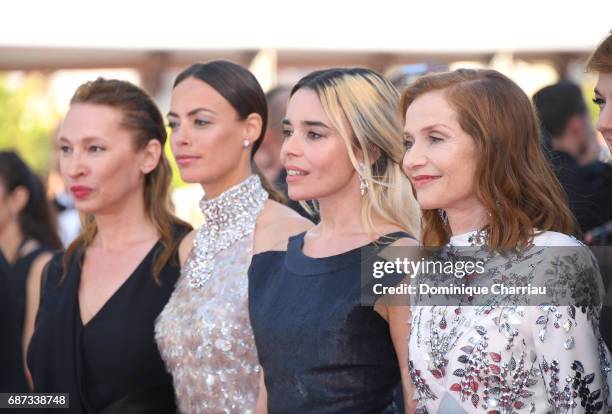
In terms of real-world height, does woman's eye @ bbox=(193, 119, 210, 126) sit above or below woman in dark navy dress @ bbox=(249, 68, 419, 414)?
above

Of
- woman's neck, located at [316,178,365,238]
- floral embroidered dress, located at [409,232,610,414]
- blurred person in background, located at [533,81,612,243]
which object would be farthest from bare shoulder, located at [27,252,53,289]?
floral embroidered dress, located at [409,232,610,414]

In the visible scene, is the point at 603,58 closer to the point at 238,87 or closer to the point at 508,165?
the point at 508,165

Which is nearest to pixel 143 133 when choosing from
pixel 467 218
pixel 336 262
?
pixel 336 262

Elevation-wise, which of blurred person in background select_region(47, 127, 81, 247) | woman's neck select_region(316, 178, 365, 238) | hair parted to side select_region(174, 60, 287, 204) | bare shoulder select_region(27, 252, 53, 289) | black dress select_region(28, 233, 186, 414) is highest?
blurred person in background select_region(47, 127, 81, 247)

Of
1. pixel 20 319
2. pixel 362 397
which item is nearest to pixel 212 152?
pixel 362 397

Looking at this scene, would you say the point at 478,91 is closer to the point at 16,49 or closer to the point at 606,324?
the point at 606,324

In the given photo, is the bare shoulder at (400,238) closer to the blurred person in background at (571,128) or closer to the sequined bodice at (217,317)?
the sequined bodice at (217,317)

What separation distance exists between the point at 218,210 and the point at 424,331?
54.4 inches

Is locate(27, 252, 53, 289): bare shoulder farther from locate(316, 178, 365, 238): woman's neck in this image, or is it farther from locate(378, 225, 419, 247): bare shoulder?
locate(378, 225, 419, 247): bare shoulder

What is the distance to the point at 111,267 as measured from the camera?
14.1ft

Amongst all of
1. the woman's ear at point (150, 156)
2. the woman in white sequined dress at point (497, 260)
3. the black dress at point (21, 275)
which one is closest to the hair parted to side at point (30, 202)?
the black dress at point (21, 275)

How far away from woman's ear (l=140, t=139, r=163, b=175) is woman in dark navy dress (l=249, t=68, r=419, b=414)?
0.98 metres

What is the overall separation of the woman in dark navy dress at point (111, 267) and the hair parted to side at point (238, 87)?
1.27ft

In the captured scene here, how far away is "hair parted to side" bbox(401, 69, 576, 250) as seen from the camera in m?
2.82
